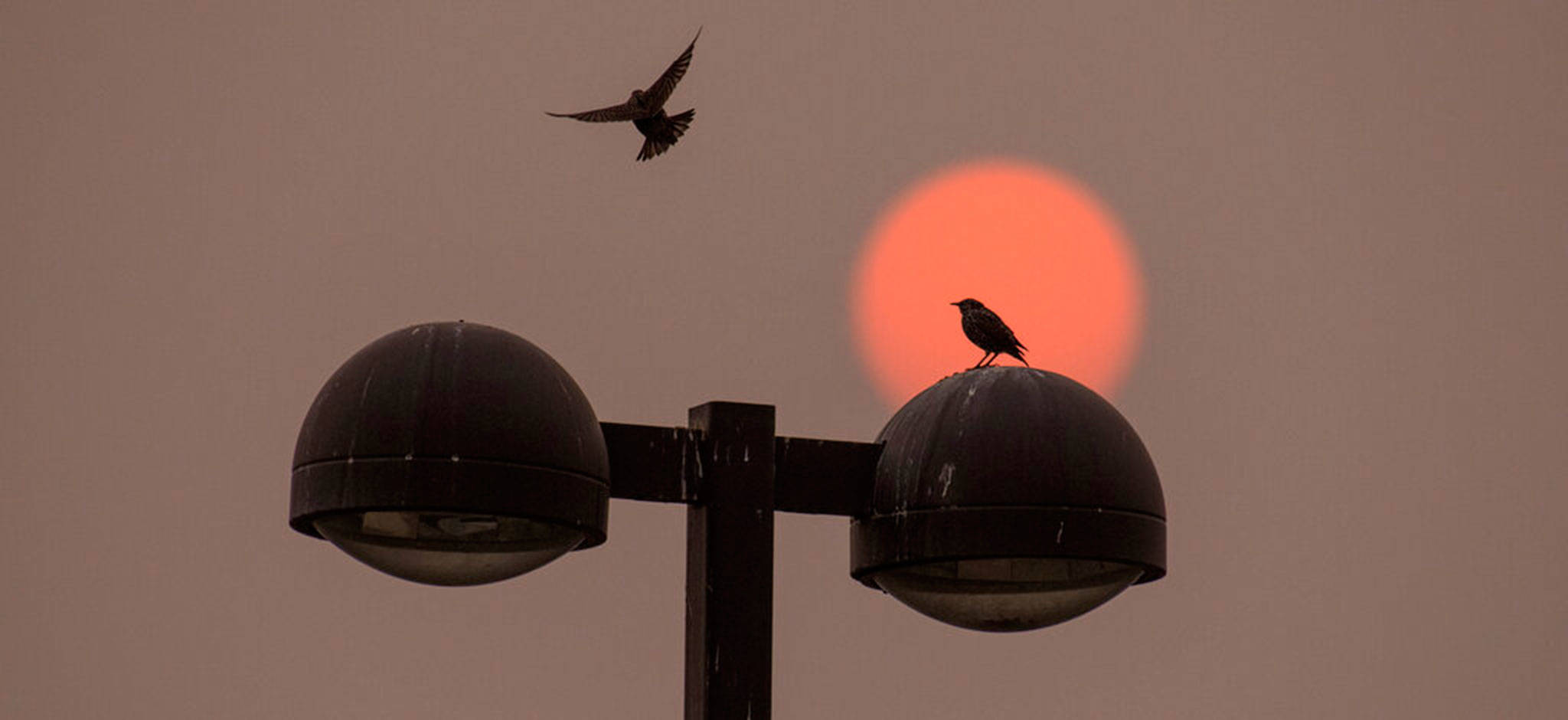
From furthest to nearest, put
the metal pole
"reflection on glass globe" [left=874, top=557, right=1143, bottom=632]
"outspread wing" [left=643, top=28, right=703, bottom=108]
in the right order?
"outspread wing" [left=643, top=28, right=703, bottom=108] < "reflection on glass globe" [left=874, top=557, right=1143, bottom=632] < the metal pole

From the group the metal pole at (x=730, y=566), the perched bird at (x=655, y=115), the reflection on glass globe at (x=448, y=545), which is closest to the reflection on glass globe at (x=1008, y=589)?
the metal pole at (x=730, y=566)

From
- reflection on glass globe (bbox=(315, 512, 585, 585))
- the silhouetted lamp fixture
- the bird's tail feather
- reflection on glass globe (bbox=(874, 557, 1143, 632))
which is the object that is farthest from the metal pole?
the bird's tail feather

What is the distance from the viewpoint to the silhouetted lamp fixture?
588cm

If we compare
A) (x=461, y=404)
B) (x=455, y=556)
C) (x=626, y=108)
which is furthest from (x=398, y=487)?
(x=626, y=108)

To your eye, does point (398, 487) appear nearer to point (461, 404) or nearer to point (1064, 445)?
point (461, 404)

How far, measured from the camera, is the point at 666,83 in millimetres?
10758

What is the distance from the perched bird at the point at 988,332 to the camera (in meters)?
12.3

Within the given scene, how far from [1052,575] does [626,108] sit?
4.98 m

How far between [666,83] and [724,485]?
468 cm

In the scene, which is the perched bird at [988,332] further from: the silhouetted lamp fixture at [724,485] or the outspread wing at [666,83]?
the silhouetted lamp fixture at [724,485]

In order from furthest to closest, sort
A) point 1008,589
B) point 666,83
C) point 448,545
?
point 666,83, point 1008,589, point 448,545

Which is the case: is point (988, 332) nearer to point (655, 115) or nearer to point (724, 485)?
point (655, 115)

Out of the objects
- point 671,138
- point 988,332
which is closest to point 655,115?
point 671,138

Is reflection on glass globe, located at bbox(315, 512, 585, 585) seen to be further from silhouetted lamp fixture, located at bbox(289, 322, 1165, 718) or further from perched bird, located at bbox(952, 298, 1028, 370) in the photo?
perched bird, located at bbox(952, 298, 1028, 370)
